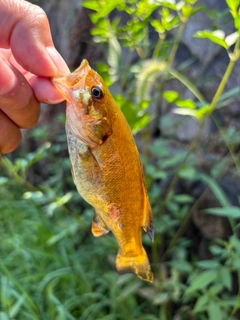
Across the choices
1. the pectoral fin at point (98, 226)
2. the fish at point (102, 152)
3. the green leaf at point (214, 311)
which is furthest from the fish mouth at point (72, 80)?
the green leaf at point (214, 311)

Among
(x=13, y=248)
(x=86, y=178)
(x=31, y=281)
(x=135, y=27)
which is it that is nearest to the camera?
(x=86, y=178)

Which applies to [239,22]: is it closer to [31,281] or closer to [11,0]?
[11,0]

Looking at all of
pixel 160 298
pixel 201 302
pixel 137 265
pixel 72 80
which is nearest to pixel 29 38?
pixel 72 80

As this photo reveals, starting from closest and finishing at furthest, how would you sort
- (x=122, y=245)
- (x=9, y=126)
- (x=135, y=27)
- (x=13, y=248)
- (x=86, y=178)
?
1. (x=86, y=178)
2. (x=122, y=245)
3. (x=9, y=126)
4. (x=135, y=27)
5. (x=13, y=248)

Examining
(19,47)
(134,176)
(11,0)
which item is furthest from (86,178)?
(11,0)

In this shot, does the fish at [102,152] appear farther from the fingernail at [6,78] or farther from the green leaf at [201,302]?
the green leaf at [201,302]

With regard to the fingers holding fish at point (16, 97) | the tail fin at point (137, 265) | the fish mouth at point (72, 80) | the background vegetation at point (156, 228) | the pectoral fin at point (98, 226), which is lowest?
the background vegetation at point (156, 228)

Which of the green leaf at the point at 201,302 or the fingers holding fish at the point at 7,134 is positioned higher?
the fingers holding fish at the point at 7,134
